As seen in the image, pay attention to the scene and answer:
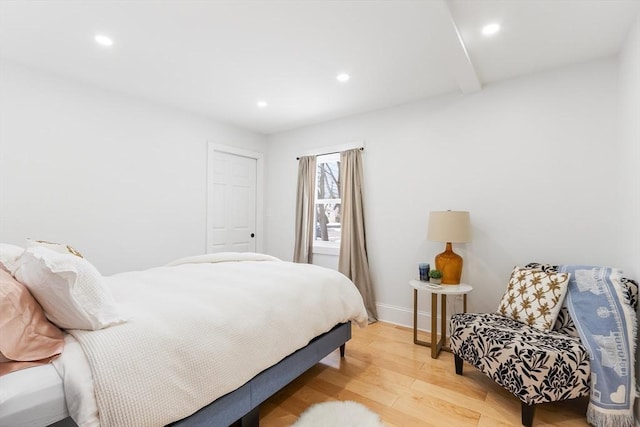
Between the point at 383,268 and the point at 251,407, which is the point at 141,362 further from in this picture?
the point at 383,268

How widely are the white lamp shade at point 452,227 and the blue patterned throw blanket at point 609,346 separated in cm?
92

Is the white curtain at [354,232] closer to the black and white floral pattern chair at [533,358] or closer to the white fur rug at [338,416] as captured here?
the black and white floral pattern chair at [533,358]

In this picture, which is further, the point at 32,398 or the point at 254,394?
the point at 254,394

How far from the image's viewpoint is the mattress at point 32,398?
947 mm

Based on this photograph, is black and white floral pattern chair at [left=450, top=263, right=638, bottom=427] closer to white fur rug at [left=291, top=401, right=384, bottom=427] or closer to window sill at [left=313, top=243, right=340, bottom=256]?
white fur rug at [left=291, top=401, right=384, bottom=427]

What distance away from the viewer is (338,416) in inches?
70.0

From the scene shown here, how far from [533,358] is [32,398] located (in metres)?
2.30

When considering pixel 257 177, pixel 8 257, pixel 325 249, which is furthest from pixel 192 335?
pixel 257 177

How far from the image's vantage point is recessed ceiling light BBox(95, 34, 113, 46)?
2156mm

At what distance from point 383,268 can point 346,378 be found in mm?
1543

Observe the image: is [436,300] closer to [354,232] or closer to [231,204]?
[354,232]

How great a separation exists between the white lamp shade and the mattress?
2.63 m

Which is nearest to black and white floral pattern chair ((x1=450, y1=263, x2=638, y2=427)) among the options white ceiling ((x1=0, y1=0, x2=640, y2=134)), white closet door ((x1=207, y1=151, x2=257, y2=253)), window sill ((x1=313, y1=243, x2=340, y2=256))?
white ceiling ((x1=0, y1=0, x2=640, y2=134))

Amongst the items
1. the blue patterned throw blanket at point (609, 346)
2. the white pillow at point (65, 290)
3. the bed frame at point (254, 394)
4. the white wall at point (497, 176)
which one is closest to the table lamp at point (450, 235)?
the white wall at point (497, 176)
